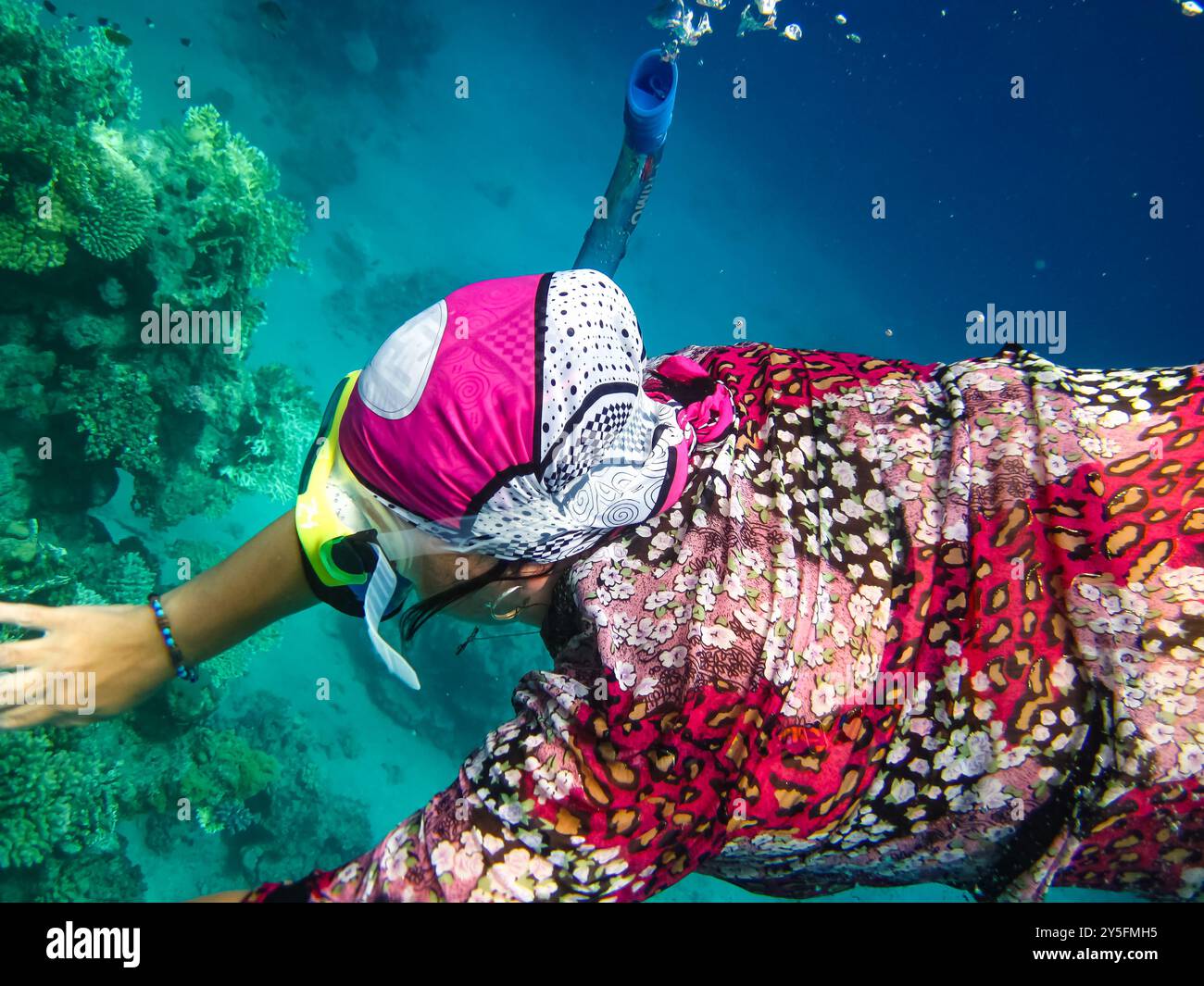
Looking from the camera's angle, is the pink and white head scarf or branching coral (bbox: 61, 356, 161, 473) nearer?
the pink and white head scarf

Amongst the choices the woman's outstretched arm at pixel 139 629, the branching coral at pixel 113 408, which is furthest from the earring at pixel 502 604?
the branching coral at pixel 113 408

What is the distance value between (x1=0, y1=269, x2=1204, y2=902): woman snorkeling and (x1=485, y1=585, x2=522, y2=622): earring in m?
0.08

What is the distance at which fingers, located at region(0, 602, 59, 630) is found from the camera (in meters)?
1.58

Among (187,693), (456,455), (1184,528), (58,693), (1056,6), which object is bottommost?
(187,693)

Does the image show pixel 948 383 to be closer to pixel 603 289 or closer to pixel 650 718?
pixel 603 289

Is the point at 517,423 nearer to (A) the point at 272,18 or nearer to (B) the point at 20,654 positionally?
(B) the point at 20,654

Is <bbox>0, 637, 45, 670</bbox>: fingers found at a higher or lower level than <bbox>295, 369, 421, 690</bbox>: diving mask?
lower

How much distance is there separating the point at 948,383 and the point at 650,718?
3.58 feet

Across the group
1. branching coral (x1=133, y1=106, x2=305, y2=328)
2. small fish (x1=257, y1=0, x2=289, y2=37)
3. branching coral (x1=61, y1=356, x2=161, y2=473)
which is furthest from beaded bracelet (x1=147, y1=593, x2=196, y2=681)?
small fish (x1=257, y1=0, x2=289, y2=37)

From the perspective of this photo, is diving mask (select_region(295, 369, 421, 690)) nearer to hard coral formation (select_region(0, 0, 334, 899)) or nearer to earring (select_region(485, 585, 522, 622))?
earring (select_region(485, 585, 522, 622))

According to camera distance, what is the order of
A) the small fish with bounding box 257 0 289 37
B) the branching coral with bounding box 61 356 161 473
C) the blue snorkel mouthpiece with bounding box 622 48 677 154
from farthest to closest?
the small fish with bounding box 257 0 289 37 < the branching coral with bounding box 61 356 161 473 < the blue snorkel mouthpiece with bounding box 622 48 677 154

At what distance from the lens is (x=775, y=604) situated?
133cm

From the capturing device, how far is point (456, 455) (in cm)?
129
